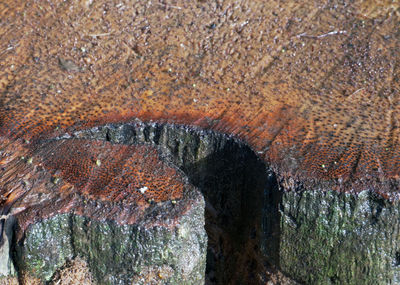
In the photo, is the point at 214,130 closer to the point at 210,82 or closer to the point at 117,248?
the point at 210,82

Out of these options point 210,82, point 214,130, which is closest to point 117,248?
point 214,130

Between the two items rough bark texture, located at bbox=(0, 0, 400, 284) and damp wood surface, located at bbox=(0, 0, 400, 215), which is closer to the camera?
rough bark texture, located at bbox=(0, 0, 400, 284)

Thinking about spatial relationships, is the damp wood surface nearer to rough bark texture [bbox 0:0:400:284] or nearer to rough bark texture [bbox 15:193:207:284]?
rough bark texture [bbox 0:0:400:284]

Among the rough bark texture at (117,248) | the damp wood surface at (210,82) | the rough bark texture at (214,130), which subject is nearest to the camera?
the rough bark texture at (117,248)

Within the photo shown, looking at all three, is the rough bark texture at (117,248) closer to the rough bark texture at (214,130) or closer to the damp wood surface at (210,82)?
the rough bark texture at (214,130)

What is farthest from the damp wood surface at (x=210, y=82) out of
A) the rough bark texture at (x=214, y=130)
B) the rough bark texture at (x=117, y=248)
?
the rough bark texture at (x=117, y=248)

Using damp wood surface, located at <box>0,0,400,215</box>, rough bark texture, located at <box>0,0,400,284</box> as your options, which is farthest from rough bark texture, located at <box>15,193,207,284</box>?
damp wood surface, located at <box>0,0,400,215</box>

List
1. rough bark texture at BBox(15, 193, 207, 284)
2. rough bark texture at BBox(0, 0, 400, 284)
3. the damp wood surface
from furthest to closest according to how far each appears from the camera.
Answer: the damp wood surface, rough bark texture at BBox(0, 0, 400, 284), rough bark texture at BBox(15, 193, 207, 284)

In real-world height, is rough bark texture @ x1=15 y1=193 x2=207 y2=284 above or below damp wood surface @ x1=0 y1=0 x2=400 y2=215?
below

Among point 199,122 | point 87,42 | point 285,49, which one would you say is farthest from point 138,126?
point 285,49
